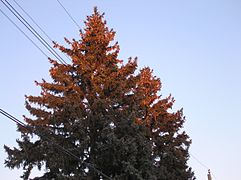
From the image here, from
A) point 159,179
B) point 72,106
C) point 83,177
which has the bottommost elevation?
point 83,177

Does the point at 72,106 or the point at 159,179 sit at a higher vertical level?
the point at 72,106

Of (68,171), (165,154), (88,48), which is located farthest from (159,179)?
(88,48)

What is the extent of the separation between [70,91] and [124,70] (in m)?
3.24

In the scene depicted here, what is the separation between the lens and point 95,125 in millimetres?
18250

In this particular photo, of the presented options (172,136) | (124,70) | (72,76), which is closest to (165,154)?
(172,136)

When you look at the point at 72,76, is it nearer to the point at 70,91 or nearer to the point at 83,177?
the point at 70,91

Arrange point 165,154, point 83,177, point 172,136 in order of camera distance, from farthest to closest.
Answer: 1. point 172,136
2. point 165,154
3. point 83,177

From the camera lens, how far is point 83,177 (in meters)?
16.5

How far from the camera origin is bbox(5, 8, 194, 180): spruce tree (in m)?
16.6

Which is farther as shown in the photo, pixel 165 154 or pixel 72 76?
pixel 165 154

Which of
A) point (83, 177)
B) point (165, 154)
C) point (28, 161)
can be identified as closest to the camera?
point (83, 177)

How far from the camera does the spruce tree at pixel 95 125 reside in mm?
16578

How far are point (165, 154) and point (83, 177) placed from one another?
7.19 m

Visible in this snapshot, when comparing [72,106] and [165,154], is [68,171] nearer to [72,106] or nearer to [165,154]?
[72,106]
